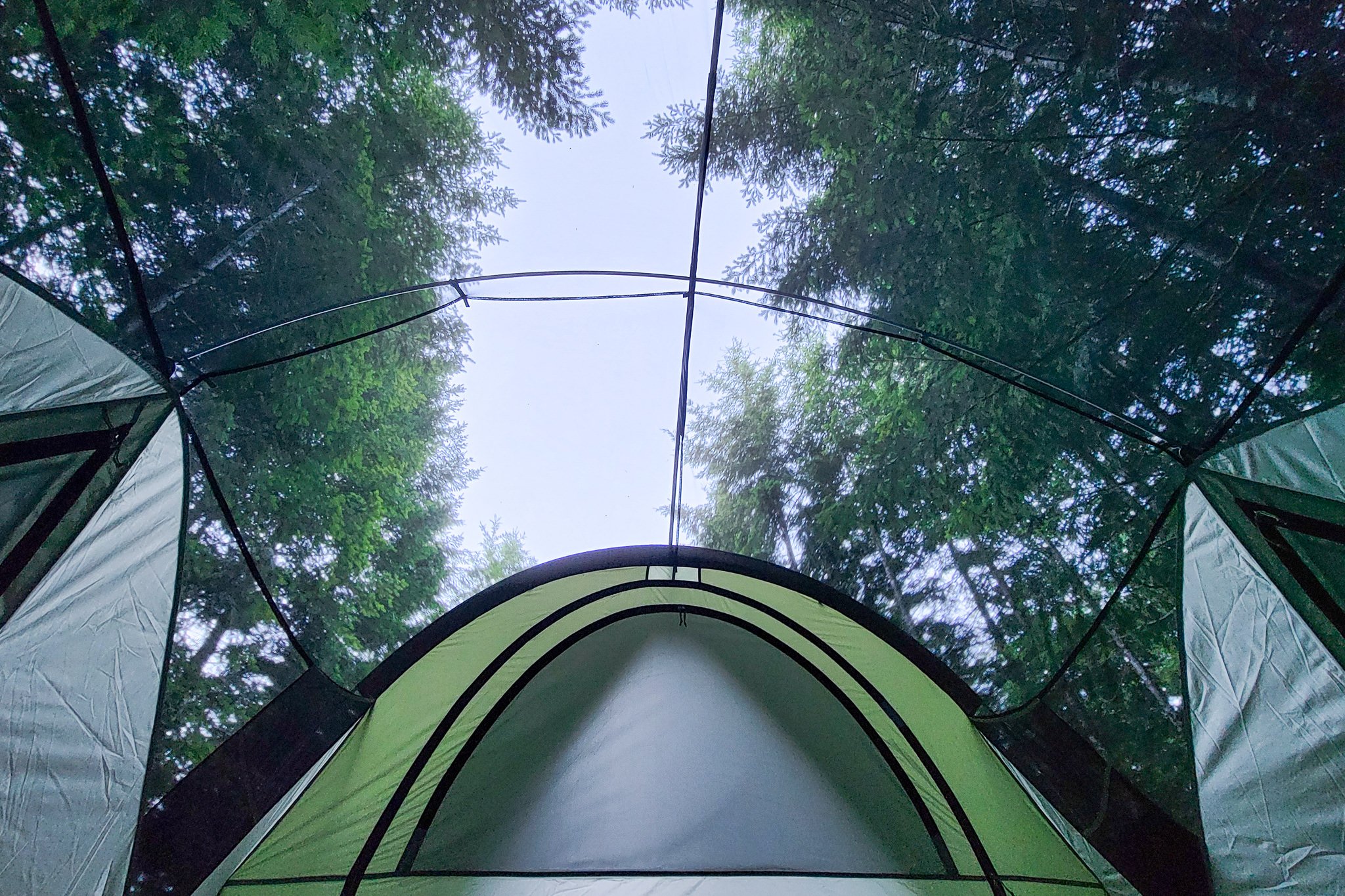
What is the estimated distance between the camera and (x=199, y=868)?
1709mm

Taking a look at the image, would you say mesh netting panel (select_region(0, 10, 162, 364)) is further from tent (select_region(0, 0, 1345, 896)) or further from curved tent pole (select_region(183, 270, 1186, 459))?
curved tent pole (select_region(183, 270, 1186, 459))

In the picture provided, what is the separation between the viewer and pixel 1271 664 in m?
1.58

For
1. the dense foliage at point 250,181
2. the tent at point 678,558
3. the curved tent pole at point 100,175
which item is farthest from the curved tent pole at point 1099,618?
the curved tent pole at point 100,175

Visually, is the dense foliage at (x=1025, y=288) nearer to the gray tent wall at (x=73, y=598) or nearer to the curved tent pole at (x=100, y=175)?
the curved tent pole at (x=100, y=175)

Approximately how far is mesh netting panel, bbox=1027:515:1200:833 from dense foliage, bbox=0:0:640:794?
2494 millimetres

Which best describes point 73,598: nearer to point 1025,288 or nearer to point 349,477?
point 349,477

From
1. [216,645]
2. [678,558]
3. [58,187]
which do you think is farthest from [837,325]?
[216,645]

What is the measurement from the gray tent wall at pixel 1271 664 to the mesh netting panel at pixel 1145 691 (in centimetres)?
8

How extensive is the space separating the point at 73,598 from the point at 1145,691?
325cm

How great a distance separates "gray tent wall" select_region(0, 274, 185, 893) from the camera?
4.35 feet

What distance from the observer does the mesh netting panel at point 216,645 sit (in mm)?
2090

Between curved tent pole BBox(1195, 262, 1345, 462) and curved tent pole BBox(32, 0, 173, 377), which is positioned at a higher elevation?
curved tent pole BBox(32, 0, 173, 377)

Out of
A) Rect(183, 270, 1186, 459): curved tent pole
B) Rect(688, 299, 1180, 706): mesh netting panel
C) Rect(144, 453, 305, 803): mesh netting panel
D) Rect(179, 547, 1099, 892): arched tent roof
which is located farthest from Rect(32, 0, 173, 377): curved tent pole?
Rect(688, 299, 1180, 706): mesh netting panel

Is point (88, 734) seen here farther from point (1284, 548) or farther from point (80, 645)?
point (1284, 548)
